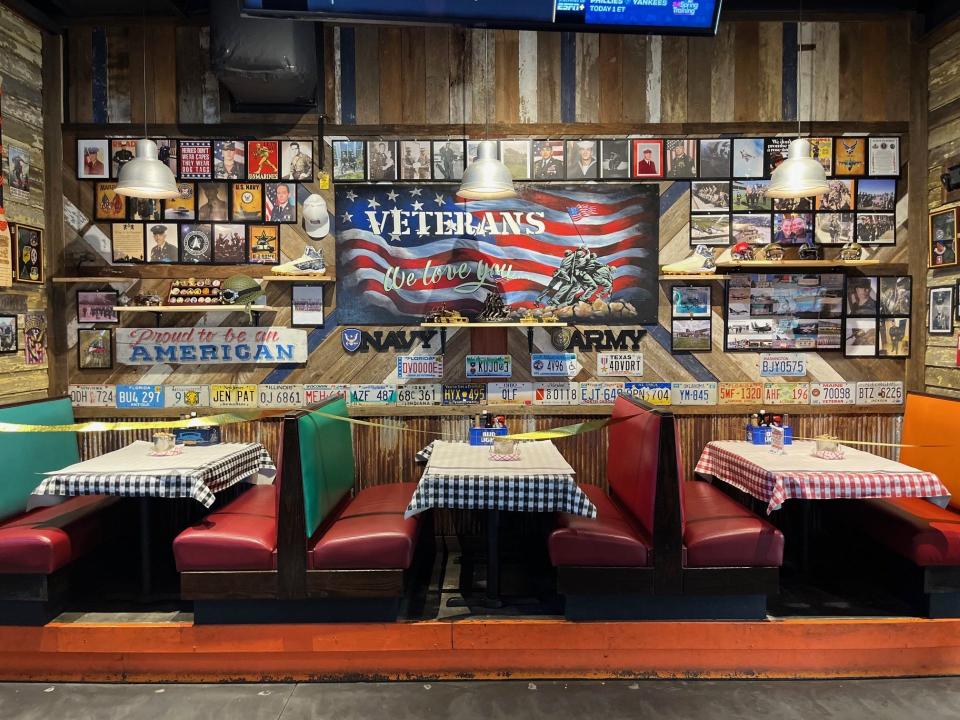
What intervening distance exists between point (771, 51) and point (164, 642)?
5.34 metres

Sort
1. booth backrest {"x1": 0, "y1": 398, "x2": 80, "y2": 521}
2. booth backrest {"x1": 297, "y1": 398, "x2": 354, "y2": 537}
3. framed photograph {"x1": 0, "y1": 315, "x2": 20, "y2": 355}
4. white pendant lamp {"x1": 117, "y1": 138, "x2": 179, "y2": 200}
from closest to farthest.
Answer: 1. booth backrest {"x1": 297, "y1": 398, "x2": 354, "y2": 537}
2. booth backrest {"x1": 0, "y1": 398, "x2": 80, "y2": 521}
3. white pendant lamp {"x1": 117, "y1": 138, "x2": 179, "y2": 200}
4. framed photograph {"x1": 0, "y1": 315, "x2": 20, "y2": 355}

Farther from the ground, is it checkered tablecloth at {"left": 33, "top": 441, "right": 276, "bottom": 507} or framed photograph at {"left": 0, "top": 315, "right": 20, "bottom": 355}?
framed photograph at {"left": 0, "top": 315, "right": 20, "bottom": 355}

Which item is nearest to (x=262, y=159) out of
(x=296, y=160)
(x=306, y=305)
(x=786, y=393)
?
(x=296, y=160)

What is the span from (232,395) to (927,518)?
4408 mm

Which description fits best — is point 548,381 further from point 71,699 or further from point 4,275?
point 4,275

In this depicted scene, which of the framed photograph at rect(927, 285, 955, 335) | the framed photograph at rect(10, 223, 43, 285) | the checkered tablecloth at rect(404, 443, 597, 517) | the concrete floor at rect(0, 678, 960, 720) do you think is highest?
the framed photograph at rect(10, 223, 43, 285)

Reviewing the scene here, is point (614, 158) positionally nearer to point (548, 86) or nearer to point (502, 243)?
point (548, 86)

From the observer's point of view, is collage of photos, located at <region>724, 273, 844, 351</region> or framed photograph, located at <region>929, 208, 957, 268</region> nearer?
framed photograph, located at <region>929, 208, 957, 268</region>

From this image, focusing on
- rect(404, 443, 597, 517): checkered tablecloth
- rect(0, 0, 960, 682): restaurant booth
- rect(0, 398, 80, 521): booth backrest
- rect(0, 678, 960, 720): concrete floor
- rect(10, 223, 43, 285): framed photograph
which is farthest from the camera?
rect(0, 0, 960, 682): restaurant booth

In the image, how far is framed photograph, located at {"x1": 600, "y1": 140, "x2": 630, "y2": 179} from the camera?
4.22 metres

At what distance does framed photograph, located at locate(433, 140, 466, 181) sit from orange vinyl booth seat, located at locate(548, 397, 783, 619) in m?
2.25

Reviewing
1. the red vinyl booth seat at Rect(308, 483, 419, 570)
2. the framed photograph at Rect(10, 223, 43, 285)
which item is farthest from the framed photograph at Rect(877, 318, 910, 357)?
the framed photograph at Rect(10, 223, 43, 285)

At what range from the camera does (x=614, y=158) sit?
167 inches

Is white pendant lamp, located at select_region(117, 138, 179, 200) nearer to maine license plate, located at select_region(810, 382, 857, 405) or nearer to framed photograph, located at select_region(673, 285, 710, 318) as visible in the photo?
framed photograph, located at select_region(673, 285, 710, 318)
